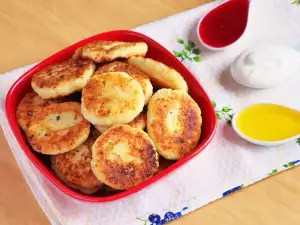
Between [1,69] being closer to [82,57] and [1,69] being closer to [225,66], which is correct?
[82,57]

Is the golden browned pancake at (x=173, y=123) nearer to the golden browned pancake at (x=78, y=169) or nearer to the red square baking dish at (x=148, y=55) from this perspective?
the red square baking dish at (x=148, y=55)

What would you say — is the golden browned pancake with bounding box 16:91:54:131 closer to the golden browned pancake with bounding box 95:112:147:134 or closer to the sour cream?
the golden browned pancake with bounding box 95:112:147:134

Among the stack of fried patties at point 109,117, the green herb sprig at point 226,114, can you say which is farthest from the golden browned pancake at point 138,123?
the green herb sprig at point 226,114

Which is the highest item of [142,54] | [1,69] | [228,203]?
[142,54]

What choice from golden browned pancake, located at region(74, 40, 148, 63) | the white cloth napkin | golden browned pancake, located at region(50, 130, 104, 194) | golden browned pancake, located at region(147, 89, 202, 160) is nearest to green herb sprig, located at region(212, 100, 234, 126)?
the white cloth napkin

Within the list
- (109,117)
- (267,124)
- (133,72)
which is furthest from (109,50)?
(267,124)

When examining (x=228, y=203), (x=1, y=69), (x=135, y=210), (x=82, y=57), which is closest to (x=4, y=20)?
(x=1, y=69)

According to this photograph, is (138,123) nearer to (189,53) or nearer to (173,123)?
(173,123)
